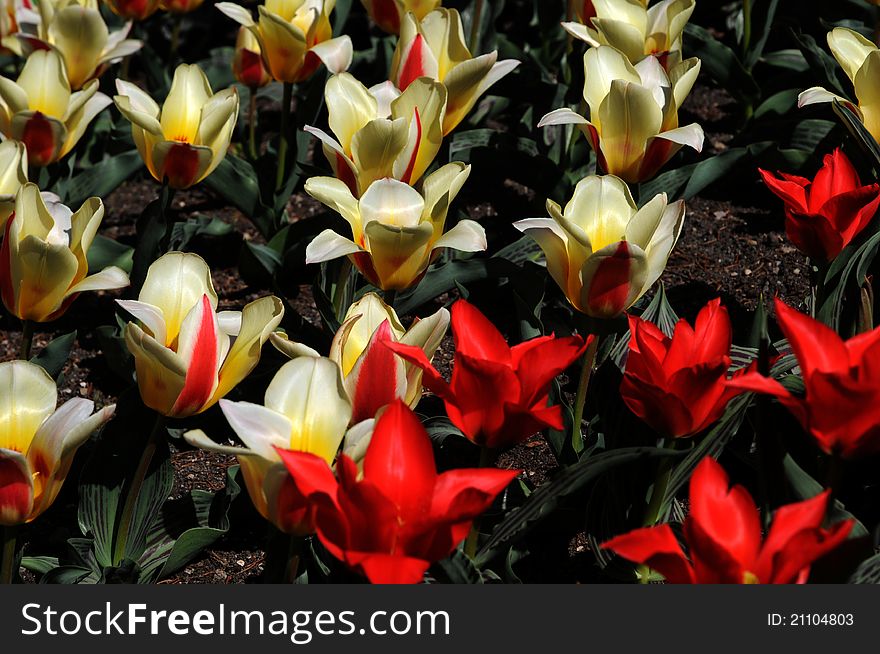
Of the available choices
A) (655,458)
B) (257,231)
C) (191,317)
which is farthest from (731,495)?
(257,231)

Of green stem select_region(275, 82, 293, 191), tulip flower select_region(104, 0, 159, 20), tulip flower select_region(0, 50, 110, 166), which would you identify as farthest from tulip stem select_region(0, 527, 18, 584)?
tulip flower select_region(104, 0, 159, 20)

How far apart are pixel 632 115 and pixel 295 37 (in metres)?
0.80

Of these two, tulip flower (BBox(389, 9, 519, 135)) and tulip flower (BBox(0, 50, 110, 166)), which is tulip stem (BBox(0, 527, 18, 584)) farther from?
tulip flower (BBox(389, 9, 519, 135))

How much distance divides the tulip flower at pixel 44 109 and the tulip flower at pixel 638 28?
0.98 metres

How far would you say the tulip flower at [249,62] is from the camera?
107 inches

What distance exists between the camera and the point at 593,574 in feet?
5.98

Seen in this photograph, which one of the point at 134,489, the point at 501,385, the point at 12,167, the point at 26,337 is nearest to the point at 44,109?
the point at 12,167

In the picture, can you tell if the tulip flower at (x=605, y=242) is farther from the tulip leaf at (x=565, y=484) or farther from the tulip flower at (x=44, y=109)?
the tulip flower at (x=44, y=109)

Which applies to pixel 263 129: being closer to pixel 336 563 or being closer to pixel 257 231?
pixel 257 231

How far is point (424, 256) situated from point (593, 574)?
0.58 metres

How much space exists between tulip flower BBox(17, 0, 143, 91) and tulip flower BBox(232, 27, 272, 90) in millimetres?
262

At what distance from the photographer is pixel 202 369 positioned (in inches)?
59.1

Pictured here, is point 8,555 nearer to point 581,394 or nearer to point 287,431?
point 287,431

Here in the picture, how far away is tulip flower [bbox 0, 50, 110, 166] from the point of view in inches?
85.7
